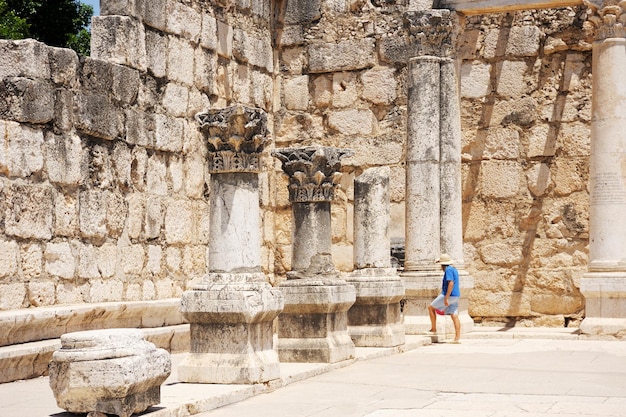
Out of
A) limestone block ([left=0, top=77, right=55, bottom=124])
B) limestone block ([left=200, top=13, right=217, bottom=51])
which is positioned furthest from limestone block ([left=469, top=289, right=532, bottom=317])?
limestone block ([left=0, top=77, right=55, bottom=124])

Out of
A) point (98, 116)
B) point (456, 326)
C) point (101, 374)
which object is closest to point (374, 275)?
point (456, 326)

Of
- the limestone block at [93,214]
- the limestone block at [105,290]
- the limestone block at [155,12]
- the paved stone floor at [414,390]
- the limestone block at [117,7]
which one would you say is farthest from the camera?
the limestone block at [155,12]

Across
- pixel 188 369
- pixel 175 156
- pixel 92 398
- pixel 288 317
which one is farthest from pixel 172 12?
pixel 92 398

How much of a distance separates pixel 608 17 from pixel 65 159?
7.97 metres

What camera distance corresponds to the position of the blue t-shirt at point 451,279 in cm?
1532

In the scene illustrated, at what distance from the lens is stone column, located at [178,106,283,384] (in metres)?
10.1

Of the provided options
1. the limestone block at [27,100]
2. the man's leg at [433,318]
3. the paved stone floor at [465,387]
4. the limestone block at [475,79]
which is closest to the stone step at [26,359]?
the limestone block at [27,100]

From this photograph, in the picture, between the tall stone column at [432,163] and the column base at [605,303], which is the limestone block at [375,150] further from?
the column base at [605,303]

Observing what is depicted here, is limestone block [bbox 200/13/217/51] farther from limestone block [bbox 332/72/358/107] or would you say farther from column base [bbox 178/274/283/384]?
column base [bbox 178/274/283/384]

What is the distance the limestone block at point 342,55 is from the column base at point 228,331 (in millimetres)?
8944

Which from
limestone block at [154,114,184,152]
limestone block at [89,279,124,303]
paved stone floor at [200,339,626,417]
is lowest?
paved stone floor at [200,339,626,417]

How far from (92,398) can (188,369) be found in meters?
2.33

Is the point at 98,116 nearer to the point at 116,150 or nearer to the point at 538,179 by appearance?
the point at 116,150

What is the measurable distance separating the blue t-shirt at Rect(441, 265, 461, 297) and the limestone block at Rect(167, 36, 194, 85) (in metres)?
4.50
